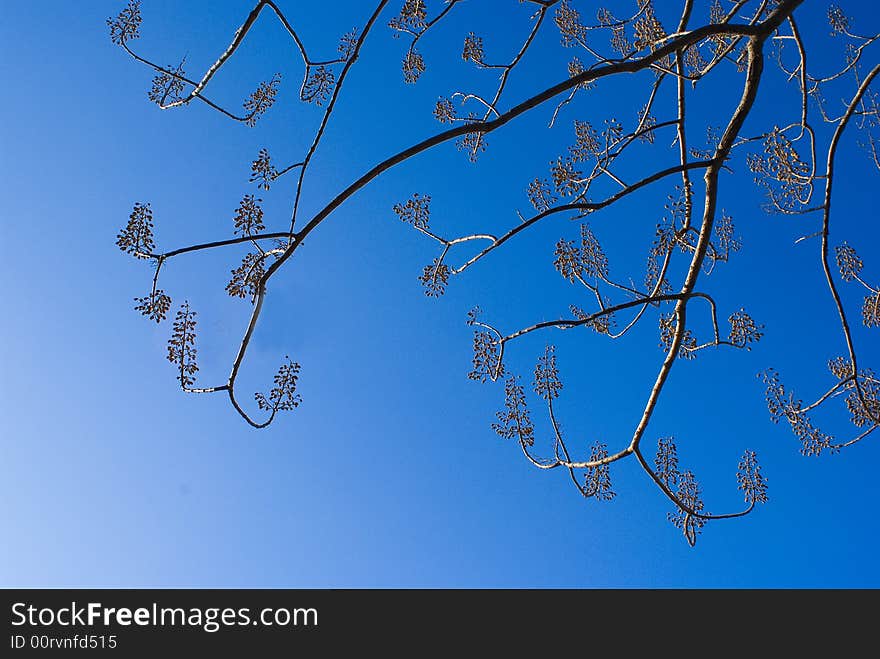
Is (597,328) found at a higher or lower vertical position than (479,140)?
lower

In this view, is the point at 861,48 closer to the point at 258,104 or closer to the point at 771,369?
the point at 771,369

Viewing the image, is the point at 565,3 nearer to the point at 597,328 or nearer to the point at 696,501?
the point at 597,328

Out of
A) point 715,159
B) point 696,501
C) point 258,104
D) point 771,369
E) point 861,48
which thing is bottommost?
point 696,501

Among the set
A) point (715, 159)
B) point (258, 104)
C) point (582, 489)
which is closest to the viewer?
point (715, 159)

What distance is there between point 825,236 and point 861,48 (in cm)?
170

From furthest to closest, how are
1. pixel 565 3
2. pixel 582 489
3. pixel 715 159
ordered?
1. pixel 565 3
2. pixel 582 489
3. pixel 715 159

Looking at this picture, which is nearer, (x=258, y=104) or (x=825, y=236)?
(x=258, y=104)

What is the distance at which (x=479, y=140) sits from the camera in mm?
4684

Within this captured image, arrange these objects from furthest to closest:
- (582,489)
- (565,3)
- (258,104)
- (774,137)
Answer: (565,3), (774,137), (582,489), (258,104)

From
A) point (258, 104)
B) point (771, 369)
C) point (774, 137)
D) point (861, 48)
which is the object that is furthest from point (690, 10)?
point (258, 104)

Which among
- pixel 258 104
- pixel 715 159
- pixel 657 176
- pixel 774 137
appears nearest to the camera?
pixel 657 176

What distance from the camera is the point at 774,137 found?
13.9 feet

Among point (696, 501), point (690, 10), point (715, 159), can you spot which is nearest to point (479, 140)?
point (690, 10)

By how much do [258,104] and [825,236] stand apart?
326cm
